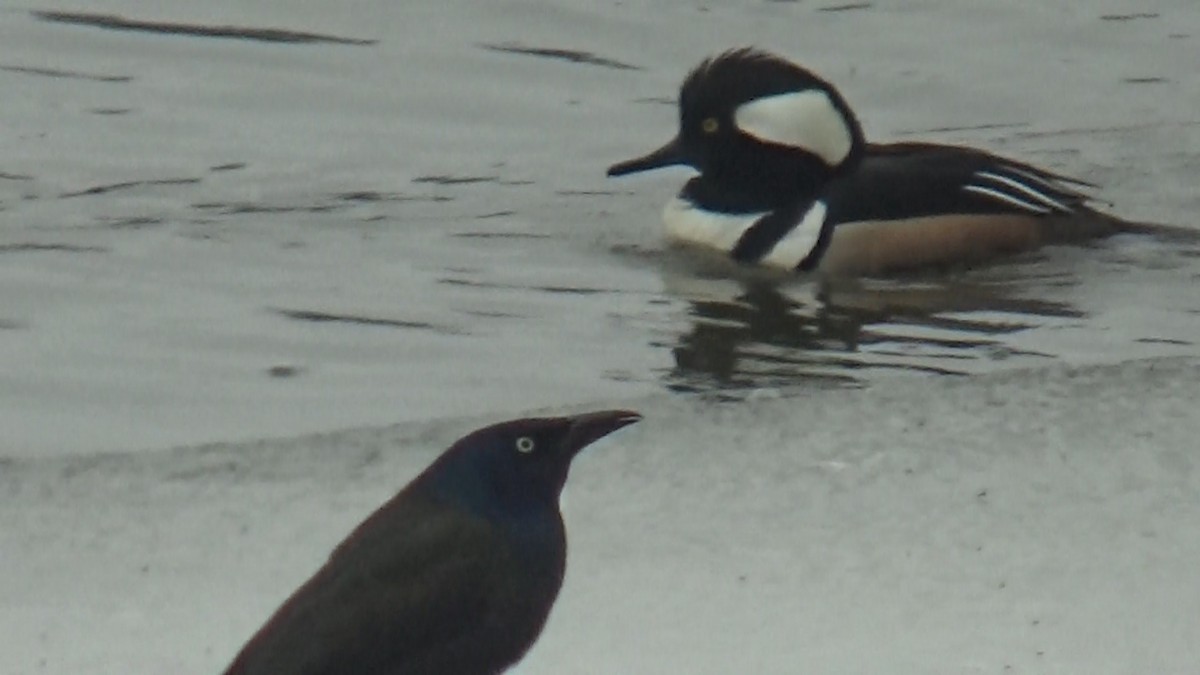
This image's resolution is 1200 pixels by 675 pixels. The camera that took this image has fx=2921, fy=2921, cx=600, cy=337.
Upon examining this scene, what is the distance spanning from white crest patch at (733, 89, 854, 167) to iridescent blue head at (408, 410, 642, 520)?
546cm

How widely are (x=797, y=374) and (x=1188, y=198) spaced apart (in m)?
3.11

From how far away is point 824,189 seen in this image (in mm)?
10336

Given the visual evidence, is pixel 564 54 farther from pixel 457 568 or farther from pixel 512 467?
pixel 457 568

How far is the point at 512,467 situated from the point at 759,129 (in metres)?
5.77

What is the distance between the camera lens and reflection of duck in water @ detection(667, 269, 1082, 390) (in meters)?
8.03

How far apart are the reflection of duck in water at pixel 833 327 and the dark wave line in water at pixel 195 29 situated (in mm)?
3494

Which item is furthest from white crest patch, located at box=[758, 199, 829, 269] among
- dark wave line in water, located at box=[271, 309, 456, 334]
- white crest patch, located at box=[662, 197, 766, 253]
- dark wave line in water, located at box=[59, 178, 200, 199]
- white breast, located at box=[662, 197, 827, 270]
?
dark wave line in water, located at box=[59, 178, 200, 199]

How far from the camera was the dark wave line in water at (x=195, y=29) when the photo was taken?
1259 cm

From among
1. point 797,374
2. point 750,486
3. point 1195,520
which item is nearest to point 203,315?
point 797,374

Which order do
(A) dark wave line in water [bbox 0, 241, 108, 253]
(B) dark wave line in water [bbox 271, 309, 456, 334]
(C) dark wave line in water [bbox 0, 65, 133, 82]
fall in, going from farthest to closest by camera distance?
(C) dark wave line in water [bbox 0, 65, 133, 82] → (A) dark wave line in water [bbox 0, 241, 108, 253] → (B) dark wave line in water [bbox 271, 309, 456, 334]

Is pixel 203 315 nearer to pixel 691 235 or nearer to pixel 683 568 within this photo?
pixel 691 235

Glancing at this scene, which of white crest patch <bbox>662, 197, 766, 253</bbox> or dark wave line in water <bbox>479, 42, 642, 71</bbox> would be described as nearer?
white crest patch <bbox>662, 197, 766, 253</bbox>

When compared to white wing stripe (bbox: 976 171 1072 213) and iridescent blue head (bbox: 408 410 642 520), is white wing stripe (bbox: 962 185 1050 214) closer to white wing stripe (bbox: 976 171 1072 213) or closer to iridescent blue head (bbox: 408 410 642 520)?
white wing stripe (bbox: 976 171 1072 213)

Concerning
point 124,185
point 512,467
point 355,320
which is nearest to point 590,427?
point 512,467
